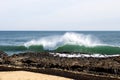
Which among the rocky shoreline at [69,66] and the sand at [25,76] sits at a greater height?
the rocky shoreline at [69,66]

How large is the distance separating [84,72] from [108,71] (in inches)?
48.2

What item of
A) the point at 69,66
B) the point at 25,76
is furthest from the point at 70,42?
the point at 25,76

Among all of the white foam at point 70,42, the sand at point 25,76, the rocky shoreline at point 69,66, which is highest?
the rocky shoreline at point 69,66

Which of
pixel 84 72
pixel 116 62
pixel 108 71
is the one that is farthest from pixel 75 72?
pixel 116 62

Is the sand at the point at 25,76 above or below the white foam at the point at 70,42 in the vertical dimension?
above

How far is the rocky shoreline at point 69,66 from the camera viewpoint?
1723 cm

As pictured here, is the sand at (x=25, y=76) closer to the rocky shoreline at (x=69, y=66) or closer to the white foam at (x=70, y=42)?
the rocky shoreline at (x=69, y=66)

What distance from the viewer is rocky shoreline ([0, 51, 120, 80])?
1723cm

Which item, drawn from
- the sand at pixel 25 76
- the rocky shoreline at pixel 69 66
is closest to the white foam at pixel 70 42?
the rocky shoreline at pixel 69 66

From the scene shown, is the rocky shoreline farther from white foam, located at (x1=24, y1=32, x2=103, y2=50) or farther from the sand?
white foam, located at (x1=24, y1=32, x2=103, y2=50)

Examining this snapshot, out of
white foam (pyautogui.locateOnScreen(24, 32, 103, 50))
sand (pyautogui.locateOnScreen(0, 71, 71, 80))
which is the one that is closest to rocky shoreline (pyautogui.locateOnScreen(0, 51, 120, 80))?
sand (pyautogui.locateOnScreen(0, 71, 71, 80))

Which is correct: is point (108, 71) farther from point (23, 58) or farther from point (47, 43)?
point (47, 43)

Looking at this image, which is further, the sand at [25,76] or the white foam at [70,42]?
the white foam at [70,42]

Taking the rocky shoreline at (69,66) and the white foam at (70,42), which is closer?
the rocky shoreline at (69,66)
